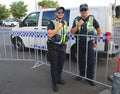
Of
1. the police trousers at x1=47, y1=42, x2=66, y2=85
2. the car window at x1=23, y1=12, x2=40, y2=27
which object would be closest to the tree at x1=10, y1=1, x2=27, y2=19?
the car window at x1=23, y1=12, x2=40, y2=27

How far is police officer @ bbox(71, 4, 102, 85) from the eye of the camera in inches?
197

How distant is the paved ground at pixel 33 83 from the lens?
16.0 ft

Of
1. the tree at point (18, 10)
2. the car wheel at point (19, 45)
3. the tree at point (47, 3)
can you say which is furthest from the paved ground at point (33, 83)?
the tree at point (47, 3)

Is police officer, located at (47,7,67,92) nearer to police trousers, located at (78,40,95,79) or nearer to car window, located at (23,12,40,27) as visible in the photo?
police trousers, located at (78,40,95,79)

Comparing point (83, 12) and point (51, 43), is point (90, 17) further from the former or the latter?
point (51, 43)

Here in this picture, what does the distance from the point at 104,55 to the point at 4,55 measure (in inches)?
168

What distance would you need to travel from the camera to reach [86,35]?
5027 millimetres

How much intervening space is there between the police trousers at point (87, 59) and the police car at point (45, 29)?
476mm

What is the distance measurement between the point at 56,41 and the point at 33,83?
1361 millimetres

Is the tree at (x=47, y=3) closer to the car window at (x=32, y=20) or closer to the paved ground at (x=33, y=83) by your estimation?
the car window at (x=32, y=20)

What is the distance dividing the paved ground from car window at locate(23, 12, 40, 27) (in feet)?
7.38

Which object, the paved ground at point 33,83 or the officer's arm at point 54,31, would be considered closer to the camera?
the officer's arm at point 54,31

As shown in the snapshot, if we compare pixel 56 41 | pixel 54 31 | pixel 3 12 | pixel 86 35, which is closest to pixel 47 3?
pixel 3 12

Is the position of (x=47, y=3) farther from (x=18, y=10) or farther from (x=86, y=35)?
(x=86, y=35)
